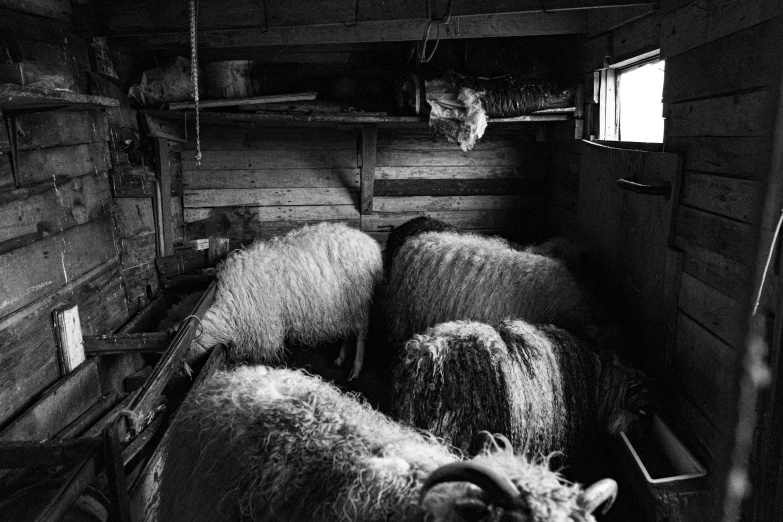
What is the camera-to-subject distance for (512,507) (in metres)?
1.40

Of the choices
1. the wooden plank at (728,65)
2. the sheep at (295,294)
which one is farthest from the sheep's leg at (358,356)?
the wooden plank at (728,65)

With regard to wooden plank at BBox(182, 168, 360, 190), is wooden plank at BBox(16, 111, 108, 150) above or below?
above

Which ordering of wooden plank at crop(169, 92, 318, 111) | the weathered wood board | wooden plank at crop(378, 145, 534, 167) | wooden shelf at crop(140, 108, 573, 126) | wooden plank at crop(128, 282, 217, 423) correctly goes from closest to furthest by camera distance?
1. wooden plank at crop(128, 282, 217, 423)
2. the weathered wood board
3. wooden plank at crop(169, 92, 318, 111)
4. wooden shelf at crop(140, 108, 573, 126)
5. wooden plank at crop(378, 145, 534, 167)

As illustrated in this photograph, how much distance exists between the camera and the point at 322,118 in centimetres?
507

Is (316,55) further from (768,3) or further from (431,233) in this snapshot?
(768,3)

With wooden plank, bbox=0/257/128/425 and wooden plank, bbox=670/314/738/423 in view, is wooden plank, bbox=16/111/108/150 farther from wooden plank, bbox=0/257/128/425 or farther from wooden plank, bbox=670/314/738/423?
wooden plank, bbox=670/314/738/423

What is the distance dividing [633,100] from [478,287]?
2140 millimetres

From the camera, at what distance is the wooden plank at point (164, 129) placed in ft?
16.3

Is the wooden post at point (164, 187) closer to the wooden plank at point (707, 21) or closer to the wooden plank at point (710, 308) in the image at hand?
the wooden plank at point (707, 21)

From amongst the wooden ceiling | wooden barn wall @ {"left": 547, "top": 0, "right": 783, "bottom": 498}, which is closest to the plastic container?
wooden barn wall @ {"left": 547, "top": 0, "right": 783, "bottom": 498}

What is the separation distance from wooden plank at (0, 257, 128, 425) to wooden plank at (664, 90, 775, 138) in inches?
145

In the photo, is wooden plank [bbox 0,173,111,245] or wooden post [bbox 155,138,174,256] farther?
wooden post [bbox 155,138,174,256]

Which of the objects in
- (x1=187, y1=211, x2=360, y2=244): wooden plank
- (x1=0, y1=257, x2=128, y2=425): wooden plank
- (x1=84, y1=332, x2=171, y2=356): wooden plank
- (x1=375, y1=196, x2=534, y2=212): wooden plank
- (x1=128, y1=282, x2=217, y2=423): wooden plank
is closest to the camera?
(x1=128, y1=282, x2=217, y2=423): wooden plank

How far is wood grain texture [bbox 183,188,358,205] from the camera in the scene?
5934 millimetres
